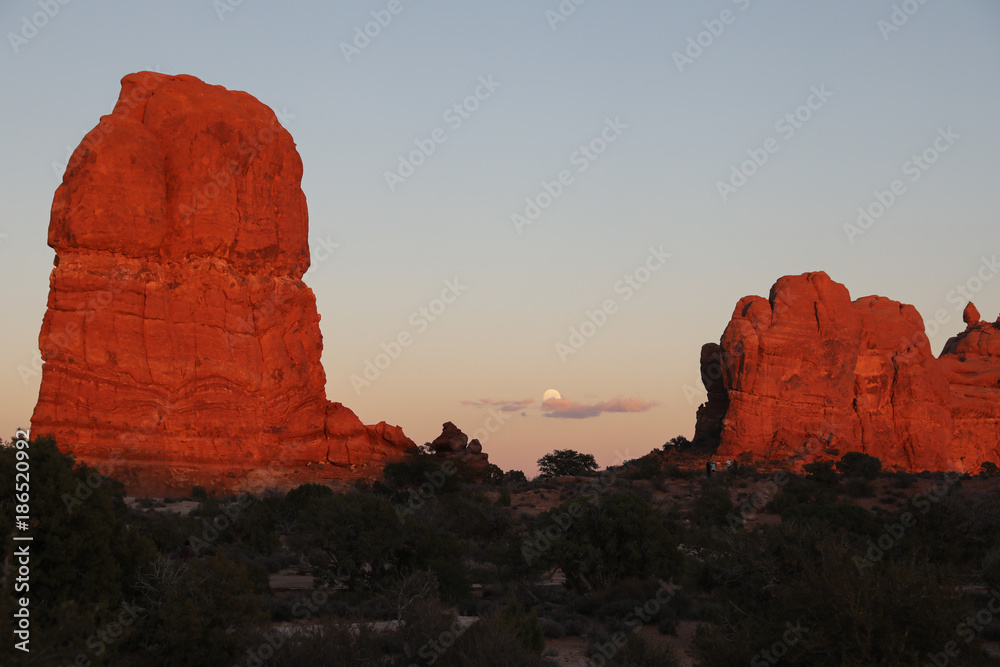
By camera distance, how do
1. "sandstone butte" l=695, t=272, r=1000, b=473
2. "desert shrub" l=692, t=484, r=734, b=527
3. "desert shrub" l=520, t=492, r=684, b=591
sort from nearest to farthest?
"desert shrub" l=520, t=492, r=684, b=591
"desert shrub" l=692, t=484, r=734, b=527
"sandstone butte" l=695, t=272, r=1000, b=473

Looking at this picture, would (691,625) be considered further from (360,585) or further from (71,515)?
Result: (71,515)

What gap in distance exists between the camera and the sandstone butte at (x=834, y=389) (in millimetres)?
57688

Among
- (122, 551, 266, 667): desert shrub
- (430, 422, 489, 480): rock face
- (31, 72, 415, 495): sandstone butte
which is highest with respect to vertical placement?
(31, 72, 415, 495): sandstone butte

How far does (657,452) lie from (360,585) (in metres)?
48.0

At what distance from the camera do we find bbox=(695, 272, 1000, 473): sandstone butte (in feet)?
189

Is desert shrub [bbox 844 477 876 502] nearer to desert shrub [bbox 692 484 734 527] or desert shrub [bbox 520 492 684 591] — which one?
desert shrub [bbox 692 484 734 527]

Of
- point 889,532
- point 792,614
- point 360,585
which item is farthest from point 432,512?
point 792,614

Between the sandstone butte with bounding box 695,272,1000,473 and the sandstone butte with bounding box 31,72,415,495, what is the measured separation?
2430 cm

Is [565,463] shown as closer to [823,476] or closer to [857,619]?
[823,476]

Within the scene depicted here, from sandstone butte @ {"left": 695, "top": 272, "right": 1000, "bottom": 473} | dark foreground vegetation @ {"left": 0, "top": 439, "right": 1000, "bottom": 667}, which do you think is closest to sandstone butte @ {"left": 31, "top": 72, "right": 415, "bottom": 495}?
dark foreground vegetation @ {"left": 0, "top": 439, "right": 1000, "bottom": 667}

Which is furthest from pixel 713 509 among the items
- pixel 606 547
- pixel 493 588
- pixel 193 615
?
pixel 193 615

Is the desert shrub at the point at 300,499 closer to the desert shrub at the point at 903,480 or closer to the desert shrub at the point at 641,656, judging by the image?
the desert shrub at the point at 641,656

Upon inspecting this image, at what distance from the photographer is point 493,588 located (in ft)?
62.5

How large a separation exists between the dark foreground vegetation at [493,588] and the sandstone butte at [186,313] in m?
15.6
